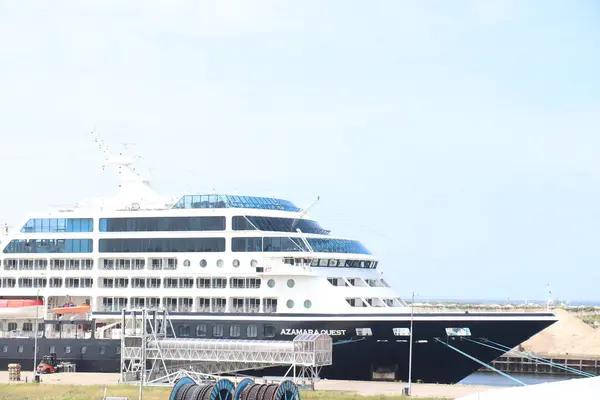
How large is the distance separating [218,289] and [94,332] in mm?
6174

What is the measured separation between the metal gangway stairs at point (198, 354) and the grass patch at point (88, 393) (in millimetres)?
1810

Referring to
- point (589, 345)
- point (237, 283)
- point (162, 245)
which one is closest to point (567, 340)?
point (589, 345)

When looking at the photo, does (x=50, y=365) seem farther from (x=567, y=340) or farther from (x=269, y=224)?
(x=567, y=340)

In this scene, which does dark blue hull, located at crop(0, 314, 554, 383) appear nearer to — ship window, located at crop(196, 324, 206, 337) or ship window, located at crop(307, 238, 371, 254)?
ship window, located at crop(196, 324, 206, 337)

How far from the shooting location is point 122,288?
48219mm

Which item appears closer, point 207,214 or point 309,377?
point 309,377

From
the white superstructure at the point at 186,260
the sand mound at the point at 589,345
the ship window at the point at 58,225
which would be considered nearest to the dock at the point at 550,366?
the sand mound at the point at 589,345

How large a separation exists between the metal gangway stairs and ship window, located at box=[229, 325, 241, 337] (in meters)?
1.26

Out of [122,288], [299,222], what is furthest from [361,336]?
[122,288]

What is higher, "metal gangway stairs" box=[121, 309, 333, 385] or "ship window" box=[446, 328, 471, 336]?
"ship window" box=[446, 328, 471, 336]

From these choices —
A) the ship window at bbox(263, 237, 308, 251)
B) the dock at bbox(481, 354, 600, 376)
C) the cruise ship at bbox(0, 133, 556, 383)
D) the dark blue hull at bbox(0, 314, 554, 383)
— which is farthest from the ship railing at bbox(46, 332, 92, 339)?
the dock at bbox(481, 354, 600, 376)

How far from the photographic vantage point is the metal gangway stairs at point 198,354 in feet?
137

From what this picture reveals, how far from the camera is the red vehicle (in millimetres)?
46531

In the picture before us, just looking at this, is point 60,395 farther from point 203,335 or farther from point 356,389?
point 356,389
